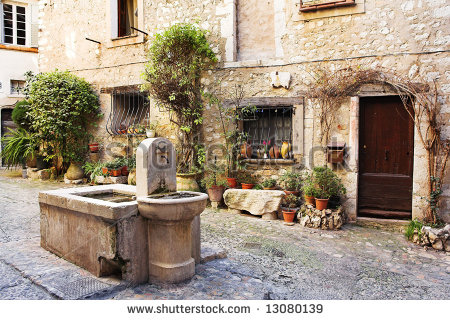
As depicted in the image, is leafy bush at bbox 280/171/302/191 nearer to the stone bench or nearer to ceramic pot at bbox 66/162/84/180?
the stone bench

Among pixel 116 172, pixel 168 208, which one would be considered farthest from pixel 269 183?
pixel 116 172

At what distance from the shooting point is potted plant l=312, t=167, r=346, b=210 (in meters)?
5.51

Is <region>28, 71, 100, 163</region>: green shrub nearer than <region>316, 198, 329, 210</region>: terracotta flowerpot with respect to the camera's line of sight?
No

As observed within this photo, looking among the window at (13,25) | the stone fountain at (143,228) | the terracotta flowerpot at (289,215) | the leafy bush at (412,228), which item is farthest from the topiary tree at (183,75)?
the window at (13,25)

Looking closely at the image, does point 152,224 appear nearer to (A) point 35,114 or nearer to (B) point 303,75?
(B) point 303,75

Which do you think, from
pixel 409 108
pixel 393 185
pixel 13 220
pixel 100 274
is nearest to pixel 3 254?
pixel 100 274

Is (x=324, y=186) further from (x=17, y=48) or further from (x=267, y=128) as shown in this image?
(x=17, y=48)

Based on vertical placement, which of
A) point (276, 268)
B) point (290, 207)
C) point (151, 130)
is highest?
point (151, 130)

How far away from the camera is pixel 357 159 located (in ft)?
18.7

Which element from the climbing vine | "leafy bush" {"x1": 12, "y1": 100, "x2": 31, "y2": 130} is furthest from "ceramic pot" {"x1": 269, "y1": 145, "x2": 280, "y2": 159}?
"leafy bush" {"x1": 12, "y1": 100, "x2": 31, "y2": 130}

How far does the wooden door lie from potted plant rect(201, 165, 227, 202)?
2464mm

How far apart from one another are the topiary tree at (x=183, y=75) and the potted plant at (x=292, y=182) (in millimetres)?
1894

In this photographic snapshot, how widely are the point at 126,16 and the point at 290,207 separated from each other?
6329mm

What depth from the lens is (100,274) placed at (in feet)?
10.3
